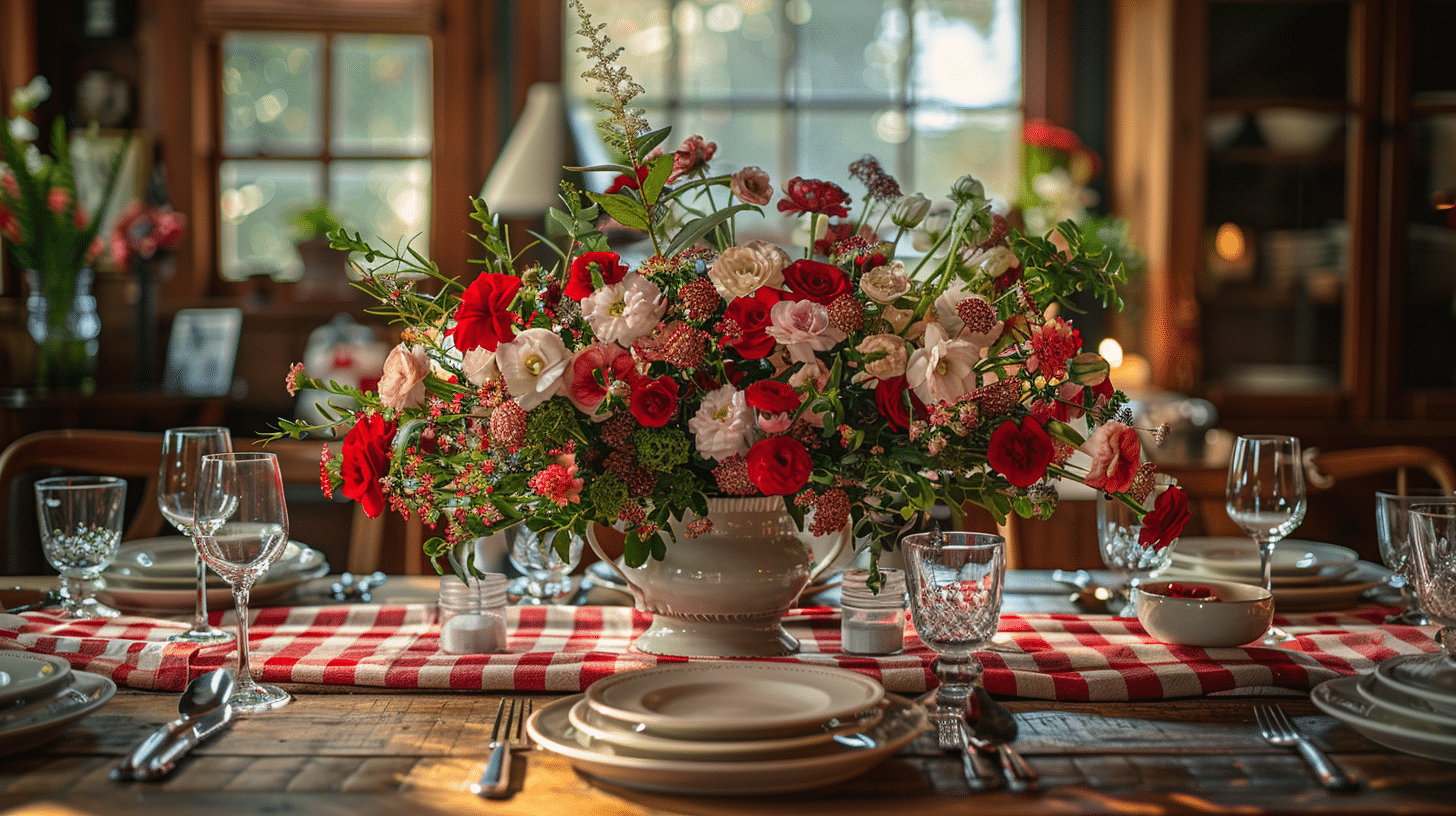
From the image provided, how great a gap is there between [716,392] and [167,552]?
2.85 feet

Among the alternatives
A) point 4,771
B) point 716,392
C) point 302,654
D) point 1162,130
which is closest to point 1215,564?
point 716,392

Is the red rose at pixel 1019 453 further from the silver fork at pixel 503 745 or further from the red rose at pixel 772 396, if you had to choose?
the silver fork at pixel 503 745

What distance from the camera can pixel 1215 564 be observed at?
4.77ft

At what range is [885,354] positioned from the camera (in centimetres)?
97

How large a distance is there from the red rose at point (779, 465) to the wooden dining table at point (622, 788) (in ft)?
0.70

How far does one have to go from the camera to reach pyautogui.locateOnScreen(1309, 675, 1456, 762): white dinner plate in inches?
32.1

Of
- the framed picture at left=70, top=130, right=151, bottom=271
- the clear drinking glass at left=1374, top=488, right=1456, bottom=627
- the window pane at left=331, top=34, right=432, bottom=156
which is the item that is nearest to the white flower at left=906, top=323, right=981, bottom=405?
the clear drinking glass at left=1374, top=488, right=1456, bottom=627

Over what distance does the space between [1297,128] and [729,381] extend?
9.28ft

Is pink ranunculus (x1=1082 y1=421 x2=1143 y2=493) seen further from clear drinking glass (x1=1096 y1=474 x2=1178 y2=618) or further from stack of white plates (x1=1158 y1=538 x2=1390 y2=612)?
stack of white plates (x1=1158 y1=538 x2=1390 y2=612)

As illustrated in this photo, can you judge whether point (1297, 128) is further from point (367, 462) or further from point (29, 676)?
point (29, 676)

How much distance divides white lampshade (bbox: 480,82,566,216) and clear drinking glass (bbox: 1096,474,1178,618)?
1833 mm

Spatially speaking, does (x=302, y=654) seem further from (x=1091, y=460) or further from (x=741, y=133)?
(x=741, y=133)

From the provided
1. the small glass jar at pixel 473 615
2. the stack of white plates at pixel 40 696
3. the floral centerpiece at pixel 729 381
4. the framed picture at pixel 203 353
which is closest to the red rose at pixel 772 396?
the floral centerpiece at pixel 729 381

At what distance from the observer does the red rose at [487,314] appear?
0.97m
